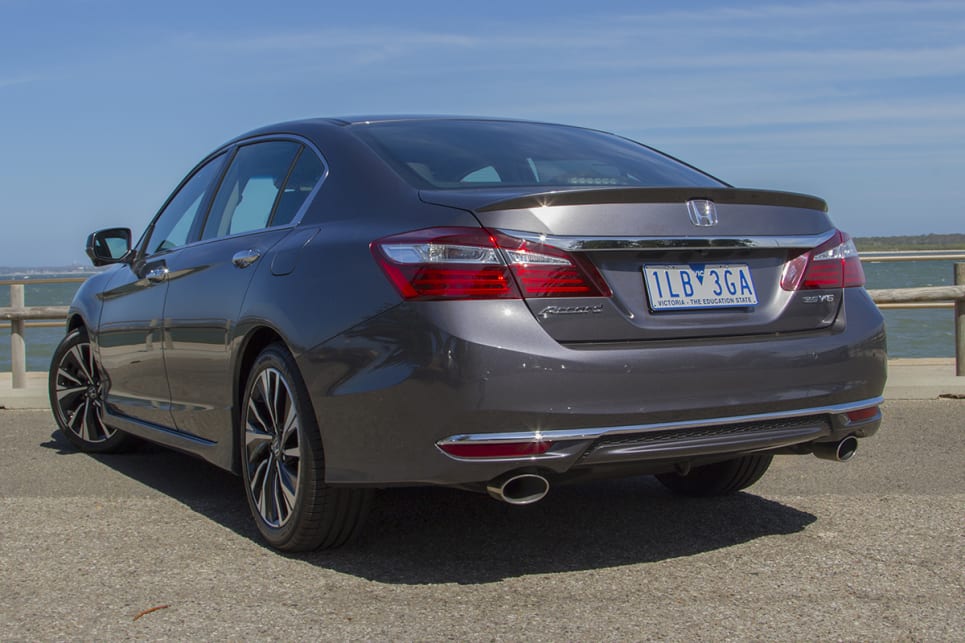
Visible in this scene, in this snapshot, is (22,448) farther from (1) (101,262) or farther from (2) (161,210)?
(2) (161,210)

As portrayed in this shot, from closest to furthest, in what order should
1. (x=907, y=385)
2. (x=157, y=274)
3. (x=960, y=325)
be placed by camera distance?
(x=157, y=274) → (x=907, y=385) → (x=960, y=325)

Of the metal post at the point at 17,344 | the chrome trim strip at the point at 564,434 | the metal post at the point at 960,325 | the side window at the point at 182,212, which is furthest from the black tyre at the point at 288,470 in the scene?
the metal post at the point at 960,325

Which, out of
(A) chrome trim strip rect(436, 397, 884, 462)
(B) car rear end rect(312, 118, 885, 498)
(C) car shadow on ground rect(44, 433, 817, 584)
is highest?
(B) car rear end rect(312, 118, 885, 498)

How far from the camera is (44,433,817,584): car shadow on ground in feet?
12.3

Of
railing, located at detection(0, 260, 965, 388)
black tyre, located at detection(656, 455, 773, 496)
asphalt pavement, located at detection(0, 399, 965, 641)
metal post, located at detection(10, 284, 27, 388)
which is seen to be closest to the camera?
asphalt pavement, located at detection(0, 399, 965, 641)

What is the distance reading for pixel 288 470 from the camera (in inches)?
152

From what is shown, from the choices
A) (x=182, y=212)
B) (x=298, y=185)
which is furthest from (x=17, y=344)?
A: (x=298, y=185)

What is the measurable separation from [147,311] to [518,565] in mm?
2344

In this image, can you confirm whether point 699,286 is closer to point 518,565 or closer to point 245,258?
point 518,565

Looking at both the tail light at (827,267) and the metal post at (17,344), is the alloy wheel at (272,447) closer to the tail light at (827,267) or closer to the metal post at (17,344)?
the tail light at (827,267)

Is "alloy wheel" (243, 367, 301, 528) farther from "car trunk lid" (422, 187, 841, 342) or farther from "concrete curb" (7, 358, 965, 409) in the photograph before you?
"concrete curb" (7, 358, 965, 409)

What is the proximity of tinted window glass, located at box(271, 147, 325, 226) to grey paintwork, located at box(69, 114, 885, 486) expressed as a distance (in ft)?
0.20

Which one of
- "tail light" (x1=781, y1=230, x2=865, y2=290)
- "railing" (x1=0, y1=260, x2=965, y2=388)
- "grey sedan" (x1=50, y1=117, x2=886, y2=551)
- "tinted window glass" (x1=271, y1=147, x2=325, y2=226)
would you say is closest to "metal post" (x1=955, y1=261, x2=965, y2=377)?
"railing" (x1=0, y1=260, x2=965, y2=388)

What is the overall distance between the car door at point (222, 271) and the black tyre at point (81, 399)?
4.96 feet
